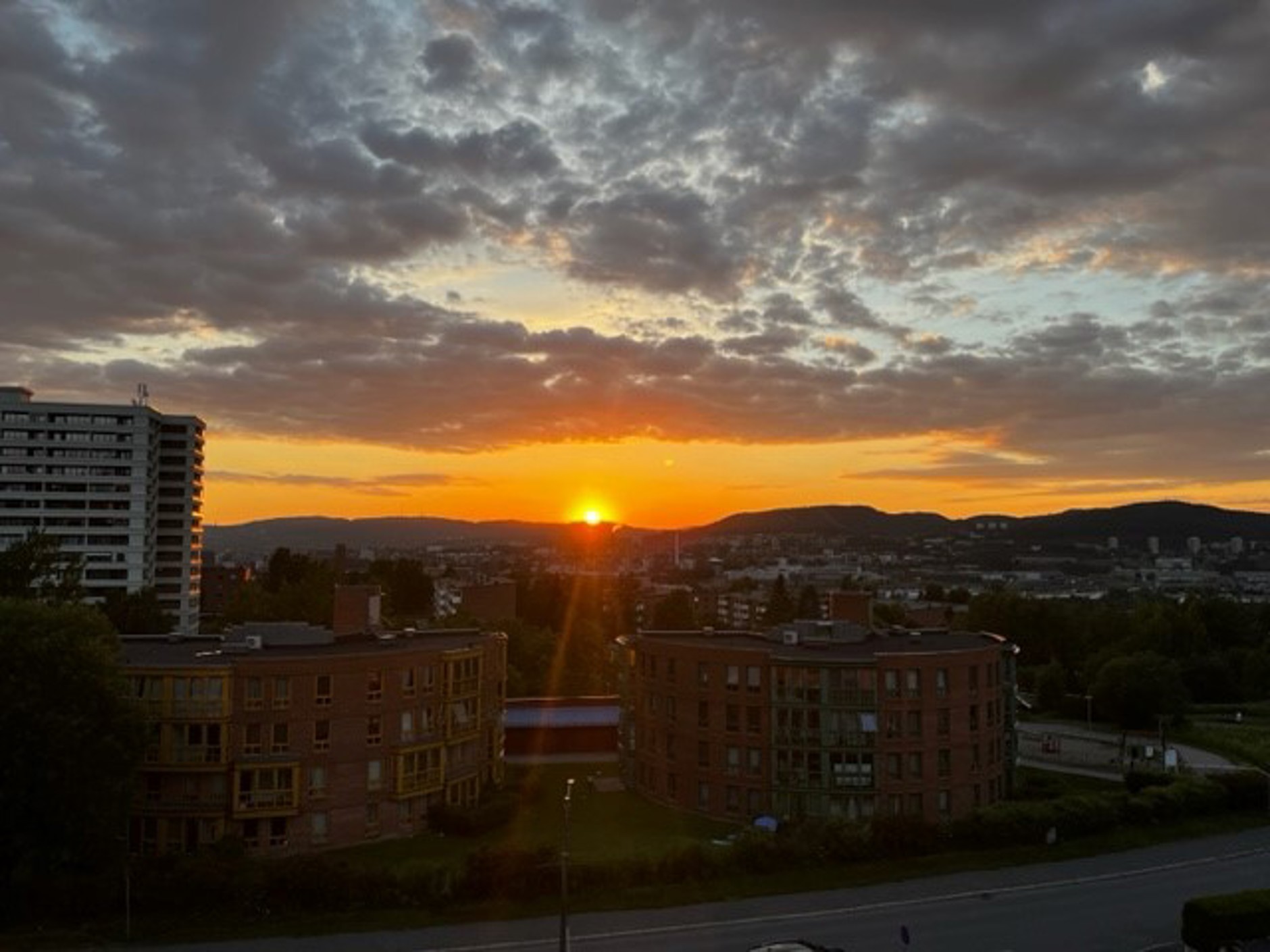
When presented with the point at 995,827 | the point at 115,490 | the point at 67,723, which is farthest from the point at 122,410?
the point at 995,827

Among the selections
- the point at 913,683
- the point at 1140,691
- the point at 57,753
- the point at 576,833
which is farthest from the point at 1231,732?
the point at 57,753

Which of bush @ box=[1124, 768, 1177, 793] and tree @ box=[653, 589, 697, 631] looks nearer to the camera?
bush @ box=[1124, 768, 1177, 793]

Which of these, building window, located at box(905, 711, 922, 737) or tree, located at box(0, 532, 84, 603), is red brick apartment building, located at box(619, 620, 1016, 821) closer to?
building window, located at box(905, 711, 922, 737)

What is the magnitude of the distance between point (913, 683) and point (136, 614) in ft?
244

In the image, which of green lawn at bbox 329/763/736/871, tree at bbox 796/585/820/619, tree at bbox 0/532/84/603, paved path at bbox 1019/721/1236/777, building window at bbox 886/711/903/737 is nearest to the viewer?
green lawn at bbox 329/763/736/871

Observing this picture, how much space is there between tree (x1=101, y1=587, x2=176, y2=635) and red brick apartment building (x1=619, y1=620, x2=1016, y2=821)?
181ft

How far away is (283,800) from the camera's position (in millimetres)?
56406

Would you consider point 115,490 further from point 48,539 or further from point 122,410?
point 48,539

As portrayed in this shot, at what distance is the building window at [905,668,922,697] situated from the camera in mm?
64625

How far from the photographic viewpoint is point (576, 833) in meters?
61.2

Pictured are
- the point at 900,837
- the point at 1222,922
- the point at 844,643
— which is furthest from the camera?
the point at 844,643

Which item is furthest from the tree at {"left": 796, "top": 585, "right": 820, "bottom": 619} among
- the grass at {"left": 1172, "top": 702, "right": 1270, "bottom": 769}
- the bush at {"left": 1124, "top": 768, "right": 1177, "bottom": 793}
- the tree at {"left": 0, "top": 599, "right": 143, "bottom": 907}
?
the tree at {"left": 0, "top": 599, "right": 143, "bottom": 907}

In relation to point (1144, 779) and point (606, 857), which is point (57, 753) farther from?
point (1144, 779)

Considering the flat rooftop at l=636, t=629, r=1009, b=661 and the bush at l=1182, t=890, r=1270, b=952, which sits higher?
the flat rooftop at l=636, t=629, r=1009, b=661
